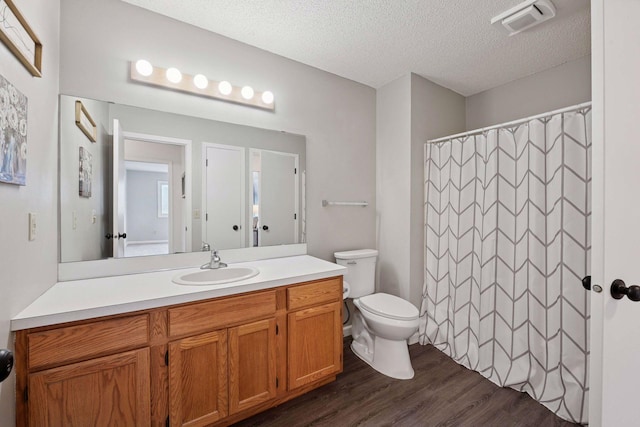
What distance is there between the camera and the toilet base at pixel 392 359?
202 cm

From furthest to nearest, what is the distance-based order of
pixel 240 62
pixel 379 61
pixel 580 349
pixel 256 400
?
1. pixel 379 61
2. pixel 240 62
3. pixel 580 349
4. pixel 256 400

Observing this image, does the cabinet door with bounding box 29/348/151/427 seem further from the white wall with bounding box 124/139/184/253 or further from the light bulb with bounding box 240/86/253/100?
the light bulb with bounding box 240/86/253/100

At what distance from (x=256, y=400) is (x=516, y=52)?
9.90 ft

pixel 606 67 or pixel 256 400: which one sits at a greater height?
pixel 606 67

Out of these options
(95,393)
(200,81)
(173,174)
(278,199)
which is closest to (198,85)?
(200,81)

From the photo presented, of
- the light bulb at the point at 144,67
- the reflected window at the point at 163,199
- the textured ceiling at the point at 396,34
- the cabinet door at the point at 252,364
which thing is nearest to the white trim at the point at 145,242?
the reflected window at the point at 163,199

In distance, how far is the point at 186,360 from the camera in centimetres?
134

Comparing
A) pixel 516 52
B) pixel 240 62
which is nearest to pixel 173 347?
pixel 240 62

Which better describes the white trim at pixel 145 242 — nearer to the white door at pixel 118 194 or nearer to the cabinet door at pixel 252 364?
the white door at pixel 118 194

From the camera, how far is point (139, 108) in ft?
5.63

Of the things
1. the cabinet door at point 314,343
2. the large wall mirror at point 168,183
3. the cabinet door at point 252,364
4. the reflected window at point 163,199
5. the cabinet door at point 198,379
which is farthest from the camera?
the reflected window at point 163,199

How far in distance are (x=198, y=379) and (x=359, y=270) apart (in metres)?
1.49

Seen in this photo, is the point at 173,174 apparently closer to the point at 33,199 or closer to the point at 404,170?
the point at 33,199

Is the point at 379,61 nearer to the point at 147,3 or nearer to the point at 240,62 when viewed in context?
the point at 240,62
